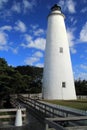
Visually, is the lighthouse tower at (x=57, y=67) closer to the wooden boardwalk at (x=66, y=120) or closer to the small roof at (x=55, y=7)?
the small roof at (x=55, y=7)

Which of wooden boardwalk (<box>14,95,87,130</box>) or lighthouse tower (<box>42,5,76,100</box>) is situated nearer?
wooden boardwalk (<box>14,95,87,130</box>)

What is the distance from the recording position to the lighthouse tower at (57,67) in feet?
88.4

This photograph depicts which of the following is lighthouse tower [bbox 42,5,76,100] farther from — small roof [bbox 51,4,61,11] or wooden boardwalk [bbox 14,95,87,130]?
wooden boardwalk [bbox 14,95,87,130]

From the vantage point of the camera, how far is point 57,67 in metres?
27.2

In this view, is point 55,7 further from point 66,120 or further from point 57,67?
point 66,120

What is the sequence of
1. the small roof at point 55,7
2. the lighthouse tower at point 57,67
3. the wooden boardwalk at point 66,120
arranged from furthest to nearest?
the small roof at point 55,7 < the lighthouse tower at point 57,67 < the wooden boardwalk at point 66,120

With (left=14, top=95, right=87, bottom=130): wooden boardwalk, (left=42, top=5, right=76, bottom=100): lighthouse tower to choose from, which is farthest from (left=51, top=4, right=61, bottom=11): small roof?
(left=14, top=95, right=87, bottom=130): wooden boardwalk

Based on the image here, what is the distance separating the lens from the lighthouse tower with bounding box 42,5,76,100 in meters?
27.0

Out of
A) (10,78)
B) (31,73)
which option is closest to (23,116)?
(10,78)

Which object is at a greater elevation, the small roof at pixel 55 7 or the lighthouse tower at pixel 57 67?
the small roof at pixel 55 7

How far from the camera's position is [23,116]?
1445 cm

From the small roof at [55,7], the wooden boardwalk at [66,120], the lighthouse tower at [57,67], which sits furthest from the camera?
the small roof at [55,7]

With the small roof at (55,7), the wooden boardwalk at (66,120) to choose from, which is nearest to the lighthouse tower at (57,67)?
the small roof at (55,7)

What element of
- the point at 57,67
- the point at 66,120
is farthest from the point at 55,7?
the point at 66,120
